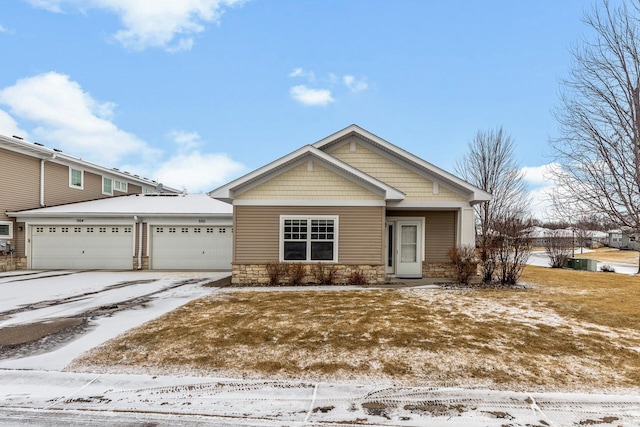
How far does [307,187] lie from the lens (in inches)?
441

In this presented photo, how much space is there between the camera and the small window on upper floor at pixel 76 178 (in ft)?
61.1

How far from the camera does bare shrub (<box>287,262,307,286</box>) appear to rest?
10883 millimetres

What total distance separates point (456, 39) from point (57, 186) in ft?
71.8

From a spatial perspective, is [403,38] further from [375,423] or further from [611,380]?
[375,423]

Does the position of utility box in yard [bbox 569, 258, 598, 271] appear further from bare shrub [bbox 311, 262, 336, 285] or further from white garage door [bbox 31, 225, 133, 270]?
white garage door [bbox 31, 225, 133, 270]

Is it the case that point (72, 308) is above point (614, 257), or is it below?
above

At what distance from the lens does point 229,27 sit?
13.4 metres

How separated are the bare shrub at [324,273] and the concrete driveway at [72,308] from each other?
3451 millimetres

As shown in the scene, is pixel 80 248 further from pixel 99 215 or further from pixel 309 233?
pixel 309 233

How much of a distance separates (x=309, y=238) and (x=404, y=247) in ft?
12.8

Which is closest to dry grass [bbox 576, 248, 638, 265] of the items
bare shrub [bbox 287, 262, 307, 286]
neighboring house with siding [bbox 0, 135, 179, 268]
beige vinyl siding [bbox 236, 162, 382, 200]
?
beige vinyl siding [bbox 236, 162, 382, 200]

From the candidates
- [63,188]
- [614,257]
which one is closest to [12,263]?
[63,188]

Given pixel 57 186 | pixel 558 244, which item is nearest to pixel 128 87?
pixel 57 186

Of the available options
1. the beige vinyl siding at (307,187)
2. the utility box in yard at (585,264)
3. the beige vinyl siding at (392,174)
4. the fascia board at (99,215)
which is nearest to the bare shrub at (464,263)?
the beige vinyl siding at (392,174)
